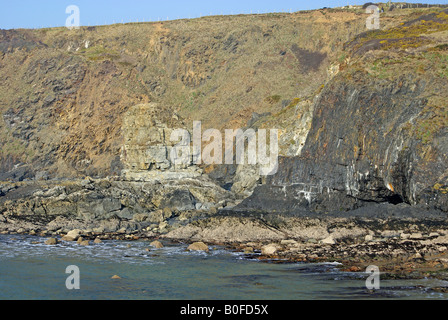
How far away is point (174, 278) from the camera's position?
97.7ft

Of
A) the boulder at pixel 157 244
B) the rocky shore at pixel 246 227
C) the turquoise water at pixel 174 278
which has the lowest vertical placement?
the turquoise water at pixel 174 278

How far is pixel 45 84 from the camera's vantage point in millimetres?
112688

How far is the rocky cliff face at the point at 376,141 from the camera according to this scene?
137ft

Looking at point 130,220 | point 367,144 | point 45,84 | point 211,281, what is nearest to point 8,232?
point 130,220

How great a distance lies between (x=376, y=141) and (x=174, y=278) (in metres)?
23.0

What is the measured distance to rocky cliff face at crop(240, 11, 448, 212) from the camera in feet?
137

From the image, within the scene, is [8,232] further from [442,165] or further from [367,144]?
[442,165]

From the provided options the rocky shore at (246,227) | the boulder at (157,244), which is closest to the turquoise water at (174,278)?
the boulder at (157,244)

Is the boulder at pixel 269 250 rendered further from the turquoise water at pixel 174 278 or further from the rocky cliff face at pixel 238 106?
the rocky cliff face at pixel 238 106

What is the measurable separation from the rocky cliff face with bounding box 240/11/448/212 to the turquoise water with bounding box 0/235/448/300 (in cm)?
1399

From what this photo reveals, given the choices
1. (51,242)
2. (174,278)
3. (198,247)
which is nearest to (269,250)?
(198,247)

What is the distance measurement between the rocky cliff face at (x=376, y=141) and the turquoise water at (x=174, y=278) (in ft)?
45.9
